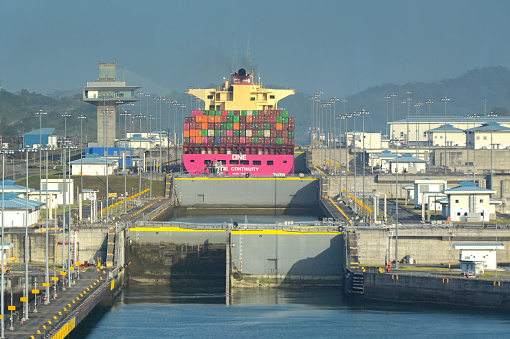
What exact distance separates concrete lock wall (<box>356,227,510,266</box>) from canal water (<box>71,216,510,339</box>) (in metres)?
5.73

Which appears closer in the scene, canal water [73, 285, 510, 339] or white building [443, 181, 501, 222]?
canal water [73, 285, 510, 339]

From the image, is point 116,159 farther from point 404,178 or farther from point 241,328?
point 241,328

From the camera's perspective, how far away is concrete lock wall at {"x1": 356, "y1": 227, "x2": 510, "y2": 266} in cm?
10038

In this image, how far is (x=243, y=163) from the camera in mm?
173000

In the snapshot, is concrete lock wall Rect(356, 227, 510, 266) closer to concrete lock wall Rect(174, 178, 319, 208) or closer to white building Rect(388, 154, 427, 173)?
concrete lock wall Rect(174, 178, 319, 208)

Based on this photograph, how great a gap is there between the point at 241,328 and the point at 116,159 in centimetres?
11020

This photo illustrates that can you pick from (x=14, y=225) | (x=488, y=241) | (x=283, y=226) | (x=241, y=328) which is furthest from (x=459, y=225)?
(x=14, y=225)

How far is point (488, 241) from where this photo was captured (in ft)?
338

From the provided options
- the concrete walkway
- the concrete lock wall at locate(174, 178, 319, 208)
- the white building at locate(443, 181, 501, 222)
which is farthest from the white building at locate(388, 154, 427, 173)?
the concrete walkway

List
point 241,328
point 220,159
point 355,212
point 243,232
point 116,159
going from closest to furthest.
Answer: point 241,328 < point 243,232 < point 355,212 < point 220,159 < point 116,159

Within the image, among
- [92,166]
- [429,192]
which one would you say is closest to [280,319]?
[429,192]

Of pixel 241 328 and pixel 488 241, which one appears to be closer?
pixel 241 328

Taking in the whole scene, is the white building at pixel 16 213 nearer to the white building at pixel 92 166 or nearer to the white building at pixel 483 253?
the white building at pixel 483 253

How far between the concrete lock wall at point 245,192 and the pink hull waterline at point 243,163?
31.5 feet
